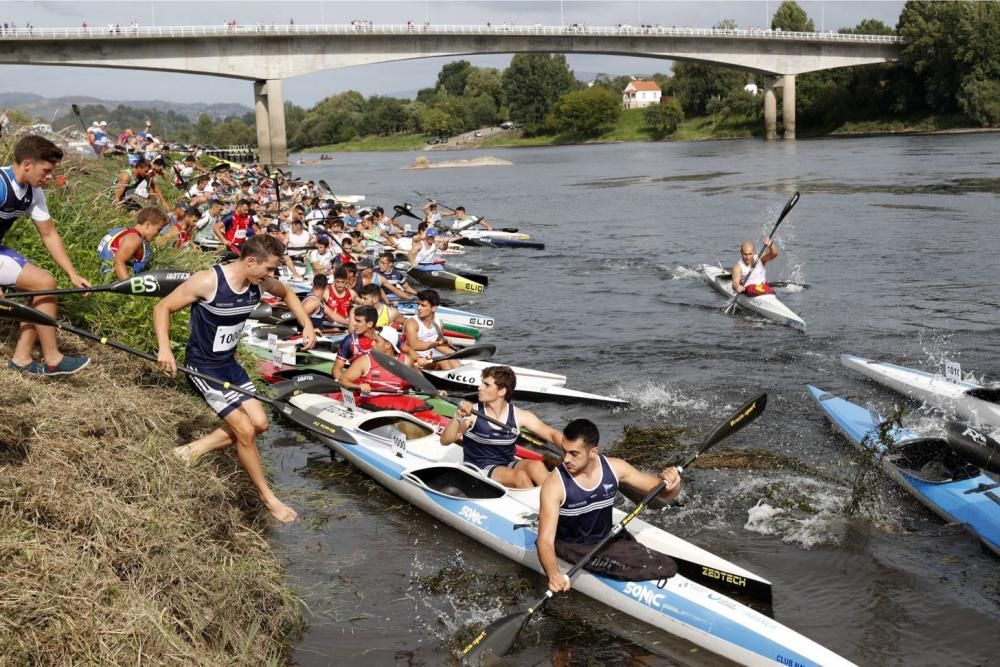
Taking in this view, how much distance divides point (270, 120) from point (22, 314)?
59.1 metres

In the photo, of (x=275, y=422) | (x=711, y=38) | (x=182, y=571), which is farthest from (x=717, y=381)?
(x=711, y=38)

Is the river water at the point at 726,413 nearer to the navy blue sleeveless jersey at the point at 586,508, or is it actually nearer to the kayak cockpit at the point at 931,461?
the kayak cockpit at the point at 931,461

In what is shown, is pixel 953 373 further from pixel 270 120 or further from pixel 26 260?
pixel 270 120

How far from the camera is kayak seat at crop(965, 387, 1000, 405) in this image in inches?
409

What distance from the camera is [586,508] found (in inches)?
263

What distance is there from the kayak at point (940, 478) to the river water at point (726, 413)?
0.16 metres

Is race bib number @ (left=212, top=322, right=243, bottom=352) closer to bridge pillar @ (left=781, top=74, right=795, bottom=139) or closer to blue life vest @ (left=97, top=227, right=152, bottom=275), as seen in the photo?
blue life vest @ (left=97, top=227, right=152, bottom=275)

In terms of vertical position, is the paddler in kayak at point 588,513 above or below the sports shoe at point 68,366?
below

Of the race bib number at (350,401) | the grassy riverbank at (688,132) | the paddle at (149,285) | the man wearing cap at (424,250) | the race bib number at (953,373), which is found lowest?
the race bib number at (953,373)

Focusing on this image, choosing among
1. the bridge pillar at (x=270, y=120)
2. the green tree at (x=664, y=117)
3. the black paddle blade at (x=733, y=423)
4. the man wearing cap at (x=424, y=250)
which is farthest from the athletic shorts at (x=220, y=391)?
the green tree at (x=664, y=117)

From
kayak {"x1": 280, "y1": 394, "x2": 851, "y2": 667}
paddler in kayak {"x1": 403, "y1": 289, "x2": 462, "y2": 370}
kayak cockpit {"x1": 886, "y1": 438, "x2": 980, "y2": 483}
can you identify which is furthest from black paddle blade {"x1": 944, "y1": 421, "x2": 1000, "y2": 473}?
paddler in kayak {"x1": 403, "y1": 289, "x2": 462, "y2": 370}

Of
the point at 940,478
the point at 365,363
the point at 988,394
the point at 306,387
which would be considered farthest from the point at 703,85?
the point at 940,478

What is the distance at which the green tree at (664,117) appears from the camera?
9488 centimetres

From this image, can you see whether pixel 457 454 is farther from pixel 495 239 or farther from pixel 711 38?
pixel 711 38
